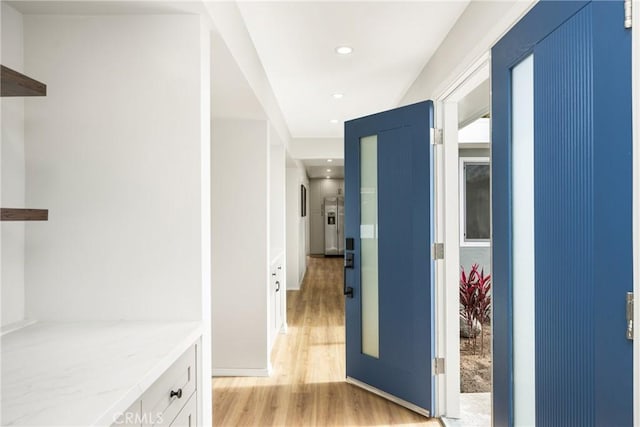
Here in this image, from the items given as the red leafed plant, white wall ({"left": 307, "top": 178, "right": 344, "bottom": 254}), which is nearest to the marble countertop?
the red leafed plant

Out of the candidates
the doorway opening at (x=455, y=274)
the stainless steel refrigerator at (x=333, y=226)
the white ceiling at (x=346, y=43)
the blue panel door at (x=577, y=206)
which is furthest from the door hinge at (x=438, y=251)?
the stainless steel refrigerator at (x=333, y=226)

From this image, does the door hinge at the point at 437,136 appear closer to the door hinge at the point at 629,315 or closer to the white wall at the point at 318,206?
the door hinge at the point at 629,315

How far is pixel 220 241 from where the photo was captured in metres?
3.47

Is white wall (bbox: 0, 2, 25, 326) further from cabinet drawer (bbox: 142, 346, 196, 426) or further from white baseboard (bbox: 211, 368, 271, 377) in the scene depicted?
white baseboard (bbox: 211, 368, 271, 377)

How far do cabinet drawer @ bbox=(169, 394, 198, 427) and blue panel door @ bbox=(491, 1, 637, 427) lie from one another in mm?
1266

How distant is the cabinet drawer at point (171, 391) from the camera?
1181 mm

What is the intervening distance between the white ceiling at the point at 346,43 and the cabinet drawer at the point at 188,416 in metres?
1.85

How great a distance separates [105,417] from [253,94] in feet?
7.15

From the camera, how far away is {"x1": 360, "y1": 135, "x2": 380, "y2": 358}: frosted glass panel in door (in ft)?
9.96

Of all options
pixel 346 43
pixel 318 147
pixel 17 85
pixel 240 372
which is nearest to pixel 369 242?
pixel 346 43

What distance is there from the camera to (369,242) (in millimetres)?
3088

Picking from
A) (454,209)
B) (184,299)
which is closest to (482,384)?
(454,209)

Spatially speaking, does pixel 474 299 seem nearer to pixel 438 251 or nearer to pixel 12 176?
pixel 438 251

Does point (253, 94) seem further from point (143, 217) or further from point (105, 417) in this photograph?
point (105, 417)
